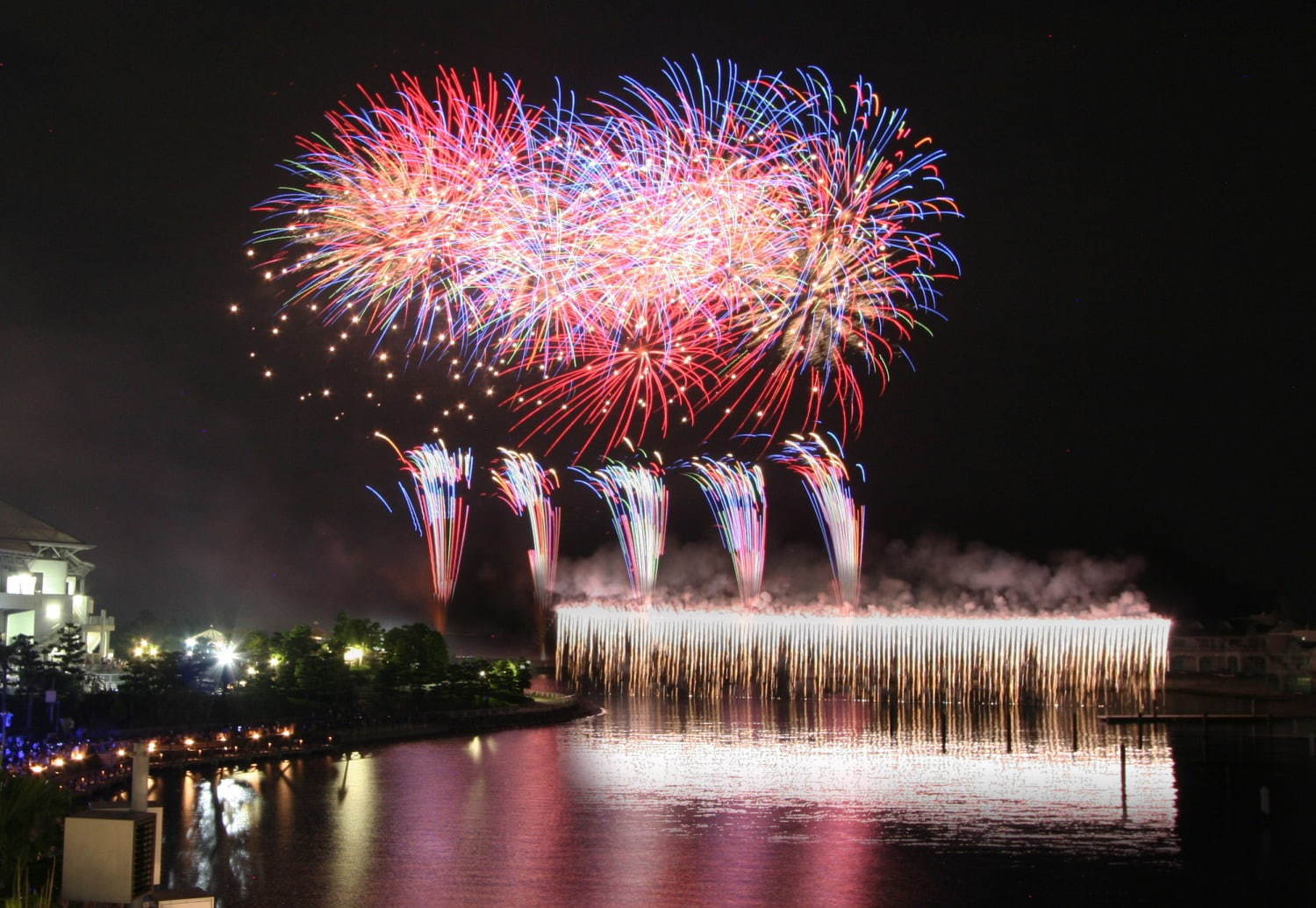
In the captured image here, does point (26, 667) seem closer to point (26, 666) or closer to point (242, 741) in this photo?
point (26, 666)

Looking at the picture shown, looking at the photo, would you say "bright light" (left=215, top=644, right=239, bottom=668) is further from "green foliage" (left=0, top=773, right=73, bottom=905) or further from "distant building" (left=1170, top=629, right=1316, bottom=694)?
"distant building" (left=1170, top=629, right=1316, bottom=694)

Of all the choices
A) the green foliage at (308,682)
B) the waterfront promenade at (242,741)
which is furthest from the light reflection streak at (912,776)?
the green foliage at (308,682)

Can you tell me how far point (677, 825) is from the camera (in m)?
24.6

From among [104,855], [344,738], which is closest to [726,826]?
[104,855]

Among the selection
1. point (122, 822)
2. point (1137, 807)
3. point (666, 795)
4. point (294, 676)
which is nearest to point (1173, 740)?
point (1137, 807)

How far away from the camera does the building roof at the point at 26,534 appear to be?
43.2 m

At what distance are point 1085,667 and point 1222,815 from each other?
58901 mm

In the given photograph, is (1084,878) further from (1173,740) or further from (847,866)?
(1173,740)

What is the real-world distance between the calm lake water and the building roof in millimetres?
15630

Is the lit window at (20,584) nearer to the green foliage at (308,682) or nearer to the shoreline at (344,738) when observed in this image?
the green foliage at (308,682)

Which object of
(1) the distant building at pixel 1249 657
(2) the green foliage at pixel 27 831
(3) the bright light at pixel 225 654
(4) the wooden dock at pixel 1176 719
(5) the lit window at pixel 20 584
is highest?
(5) the lit window at pixel 20 584

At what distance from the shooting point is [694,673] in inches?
3425

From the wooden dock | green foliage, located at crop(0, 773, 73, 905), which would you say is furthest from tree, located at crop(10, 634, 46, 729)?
the wooden dock

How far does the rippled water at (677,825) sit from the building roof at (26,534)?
51.2 feet
